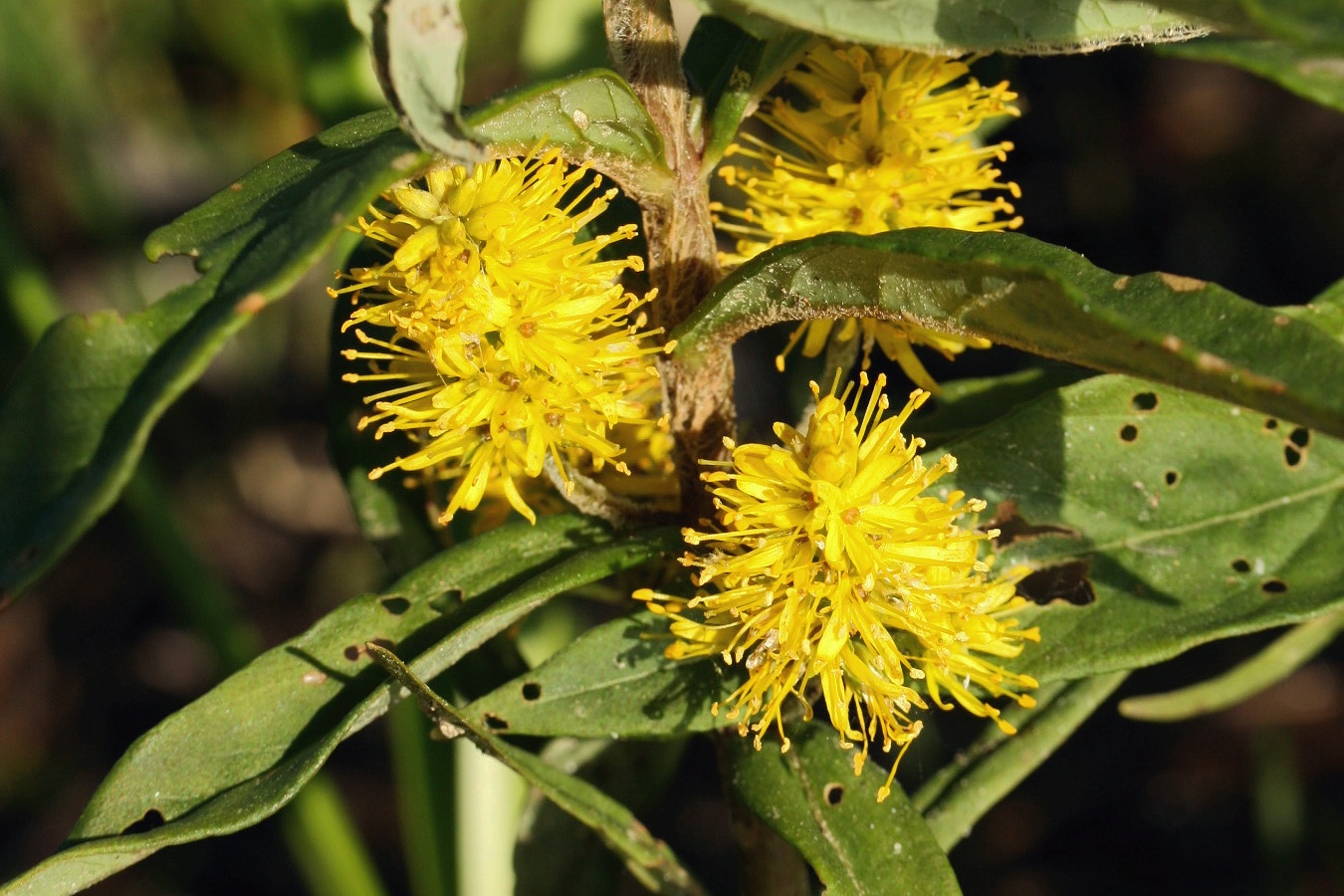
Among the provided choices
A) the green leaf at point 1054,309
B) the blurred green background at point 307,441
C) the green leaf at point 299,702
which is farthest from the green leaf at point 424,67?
the blurred green background at point 307,441

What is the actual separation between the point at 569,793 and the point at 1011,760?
2.10ft

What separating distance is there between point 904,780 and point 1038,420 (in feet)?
2.57

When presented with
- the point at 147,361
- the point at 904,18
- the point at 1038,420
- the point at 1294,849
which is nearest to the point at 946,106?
the point at 1038,420

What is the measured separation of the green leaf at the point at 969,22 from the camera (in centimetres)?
92

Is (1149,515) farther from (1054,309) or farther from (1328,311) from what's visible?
(1054,309)

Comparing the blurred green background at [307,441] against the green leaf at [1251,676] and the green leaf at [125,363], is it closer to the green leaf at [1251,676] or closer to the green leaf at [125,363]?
the green leaf at [1251,676]

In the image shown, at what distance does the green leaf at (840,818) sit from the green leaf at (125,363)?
0.79m

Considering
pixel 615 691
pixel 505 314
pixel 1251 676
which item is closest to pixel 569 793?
pixel 615 691

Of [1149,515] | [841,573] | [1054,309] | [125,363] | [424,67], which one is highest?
[424,67]

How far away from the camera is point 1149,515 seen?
4.76 ft

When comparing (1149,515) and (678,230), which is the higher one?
(678,230)

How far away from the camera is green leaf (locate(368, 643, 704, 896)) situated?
1.19 metres

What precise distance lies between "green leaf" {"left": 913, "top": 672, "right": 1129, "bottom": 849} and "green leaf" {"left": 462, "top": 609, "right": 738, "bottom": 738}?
18.1 inches

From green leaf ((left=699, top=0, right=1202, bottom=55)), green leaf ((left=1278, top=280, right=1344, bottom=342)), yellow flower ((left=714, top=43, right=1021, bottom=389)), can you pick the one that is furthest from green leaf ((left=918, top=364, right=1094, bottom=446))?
green leaf ((left=699, top=0, right=1202, bottom=55))
